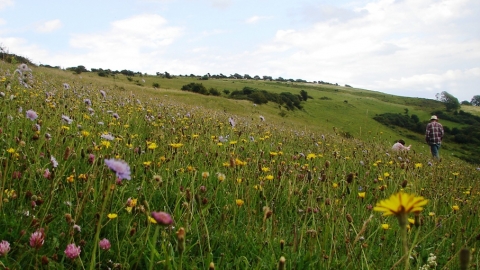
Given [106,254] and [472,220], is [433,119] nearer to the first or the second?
[472,220]

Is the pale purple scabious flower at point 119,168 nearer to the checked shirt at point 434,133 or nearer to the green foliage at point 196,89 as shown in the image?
the checked shirt at point 434,133

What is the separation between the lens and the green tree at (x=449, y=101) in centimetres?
10224

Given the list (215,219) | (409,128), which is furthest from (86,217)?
(409,128)

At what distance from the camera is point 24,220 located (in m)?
1.87

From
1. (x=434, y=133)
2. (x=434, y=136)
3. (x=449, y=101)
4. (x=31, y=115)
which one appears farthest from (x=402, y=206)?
(x=449, y=101)

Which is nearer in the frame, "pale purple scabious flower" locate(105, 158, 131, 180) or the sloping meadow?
"pale purple scabious flower" locate(105, 158, 131, 180)

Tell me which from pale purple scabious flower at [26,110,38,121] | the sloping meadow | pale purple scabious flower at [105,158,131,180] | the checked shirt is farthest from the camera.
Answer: the checked shirt

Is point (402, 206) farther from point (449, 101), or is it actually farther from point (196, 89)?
point (449, 101)

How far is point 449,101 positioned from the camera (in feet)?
358

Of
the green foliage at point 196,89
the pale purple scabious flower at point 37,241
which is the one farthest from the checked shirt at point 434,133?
the green foliage at point 196,89

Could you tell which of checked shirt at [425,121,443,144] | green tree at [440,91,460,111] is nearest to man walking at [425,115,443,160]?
checked shirt at [425,121,443,144]

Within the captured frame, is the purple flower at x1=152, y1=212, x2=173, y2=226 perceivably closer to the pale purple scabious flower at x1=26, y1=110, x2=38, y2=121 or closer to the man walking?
the pale purple scabious flower at x1=26, y1=110, x2=38, y2=121

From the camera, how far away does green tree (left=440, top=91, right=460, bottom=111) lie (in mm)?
102238

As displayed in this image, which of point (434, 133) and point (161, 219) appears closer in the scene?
point (161, 219)
